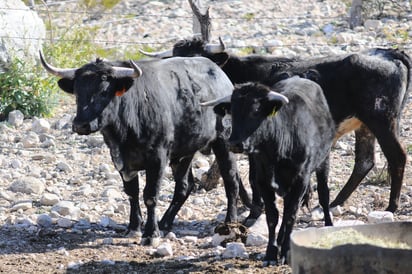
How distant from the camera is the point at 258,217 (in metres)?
11.0

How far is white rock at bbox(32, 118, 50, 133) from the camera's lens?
1527cm

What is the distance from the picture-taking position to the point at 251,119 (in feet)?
29.7

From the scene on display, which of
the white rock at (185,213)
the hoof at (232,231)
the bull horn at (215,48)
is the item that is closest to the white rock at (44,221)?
the white rock at (185,213)

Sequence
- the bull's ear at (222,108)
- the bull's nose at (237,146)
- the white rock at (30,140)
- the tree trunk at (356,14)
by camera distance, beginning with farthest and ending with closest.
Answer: the tree trunk at (356,14), the white rock at (30,140), the bull's ear at (222,108), the bull's nose at (237,146)

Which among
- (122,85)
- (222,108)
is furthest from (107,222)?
(222,108)

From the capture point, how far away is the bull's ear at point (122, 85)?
9.91 metres

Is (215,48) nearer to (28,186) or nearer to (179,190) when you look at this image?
(179,190)

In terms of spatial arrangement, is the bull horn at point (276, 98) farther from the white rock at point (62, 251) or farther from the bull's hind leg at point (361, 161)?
the bull's hind leg at point (361, 161)

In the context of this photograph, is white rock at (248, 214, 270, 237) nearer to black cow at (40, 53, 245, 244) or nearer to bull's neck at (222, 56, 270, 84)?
black cow at (40, 53, 245, 244)

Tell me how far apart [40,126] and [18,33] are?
2.42 m

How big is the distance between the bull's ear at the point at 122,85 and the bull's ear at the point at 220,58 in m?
2.65

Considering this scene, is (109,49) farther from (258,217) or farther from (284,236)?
(284,236)

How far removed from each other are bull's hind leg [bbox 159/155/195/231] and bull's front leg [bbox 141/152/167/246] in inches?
22.2

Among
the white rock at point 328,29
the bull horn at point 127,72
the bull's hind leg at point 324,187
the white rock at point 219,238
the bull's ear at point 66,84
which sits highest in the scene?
the bull horn at point 127,72
